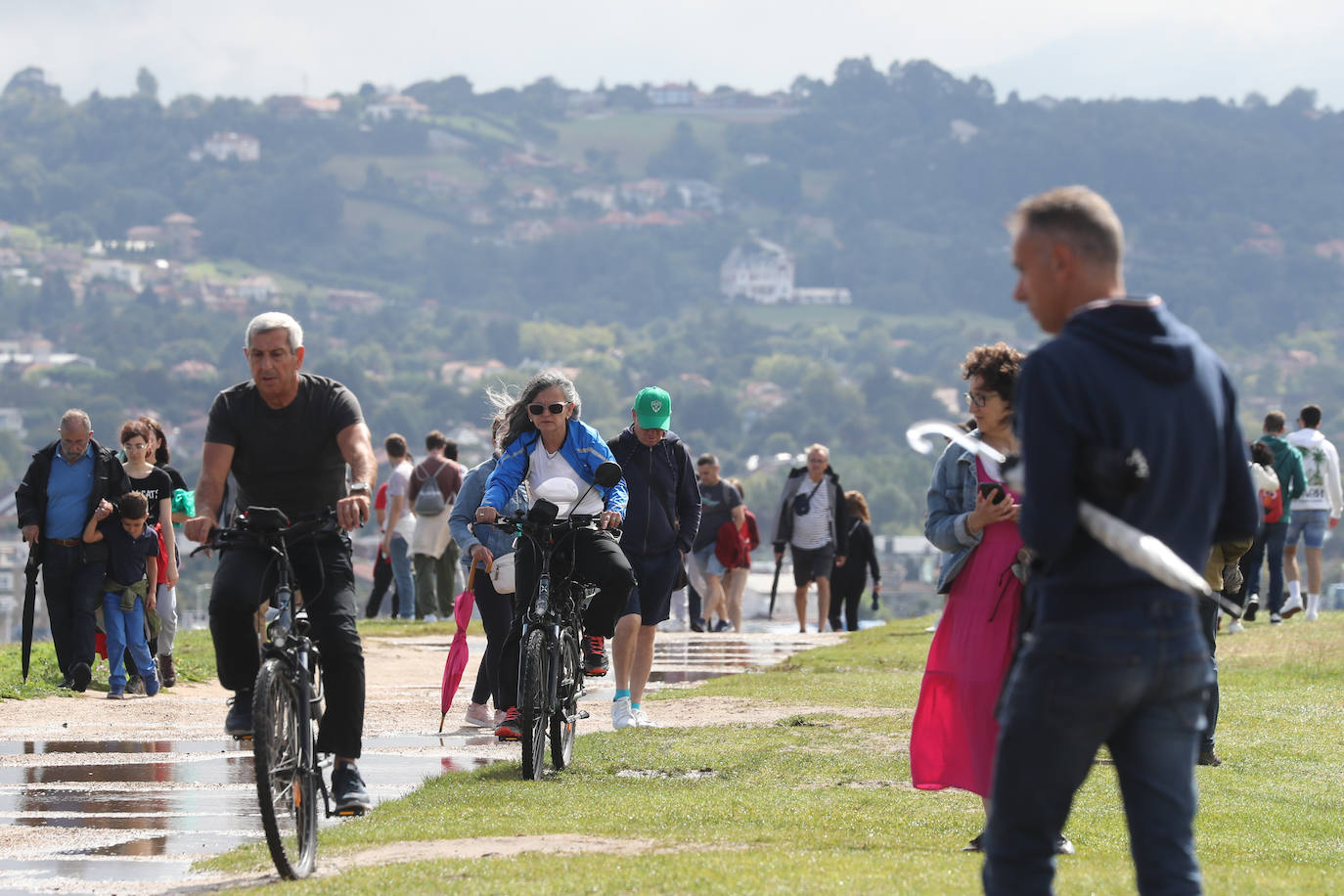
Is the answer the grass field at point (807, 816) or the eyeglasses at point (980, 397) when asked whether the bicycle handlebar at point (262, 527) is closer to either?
the grass field at point (807, 816)

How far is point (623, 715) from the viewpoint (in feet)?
32.8

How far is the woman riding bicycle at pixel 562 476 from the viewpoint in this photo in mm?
8227

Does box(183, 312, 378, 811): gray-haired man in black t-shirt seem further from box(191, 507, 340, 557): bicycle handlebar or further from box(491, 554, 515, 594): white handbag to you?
box(491, 554, 515, 594): white handbag

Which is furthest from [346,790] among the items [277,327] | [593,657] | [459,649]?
[459,649]

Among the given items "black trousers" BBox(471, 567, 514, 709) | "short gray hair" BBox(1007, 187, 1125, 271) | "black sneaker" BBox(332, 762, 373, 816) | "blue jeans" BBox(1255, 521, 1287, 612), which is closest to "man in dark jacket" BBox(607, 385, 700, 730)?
"black trousers" BBox(471, 567, 514, 709)

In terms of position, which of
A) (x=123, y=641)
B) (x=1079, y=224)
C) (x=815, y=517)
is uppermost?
(x=1079, y=224)

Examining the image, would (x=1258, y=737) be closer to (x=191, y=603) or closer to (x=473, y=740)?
(x=473, y=740)

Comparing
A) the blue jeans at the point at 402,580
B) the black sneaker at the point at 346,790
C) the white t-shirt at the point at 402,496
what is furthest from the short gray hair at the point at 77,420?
the blue jeans at the point at 402,580

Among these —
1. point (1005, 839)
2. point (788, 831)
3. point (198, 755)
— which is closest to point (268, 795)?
point (788, 831)

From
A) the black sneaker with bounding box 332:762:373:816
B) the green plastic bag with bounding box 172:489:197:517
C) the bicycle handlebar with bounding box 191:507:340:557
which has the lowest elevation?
the black sneaker with bounding box 332:762:373:816

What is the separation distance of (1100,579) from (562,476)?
4679 millimetres

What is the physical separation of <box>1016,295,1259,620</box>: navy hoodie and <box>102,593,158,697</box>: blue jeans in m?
8.88

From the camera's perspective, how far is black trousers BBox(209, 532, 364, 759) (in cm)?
588

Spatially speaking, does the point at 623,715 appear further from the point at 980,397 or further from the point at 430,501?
the point at 430,501
